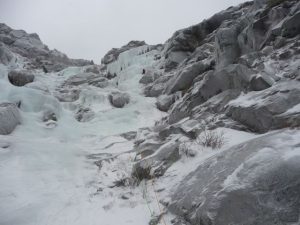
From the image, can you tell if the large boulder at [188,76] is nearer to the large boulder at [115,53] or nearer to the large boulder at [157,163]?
the large boulder at [157,163]

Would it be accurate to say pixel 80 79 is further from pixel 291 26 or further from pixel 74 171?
pixel 291 26

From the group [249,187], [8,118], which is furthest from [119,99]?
[249,187]

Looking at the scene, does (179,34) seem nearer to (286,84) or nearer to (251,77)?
(251,77)

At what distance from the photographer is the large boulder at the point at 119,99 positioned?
13672mm

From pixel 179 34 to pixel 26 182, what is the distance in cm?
1631

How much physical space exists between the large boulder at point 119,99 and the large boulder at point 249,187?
9.67 meters

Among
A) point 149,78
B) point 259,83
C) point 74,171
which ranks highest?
point 149,78

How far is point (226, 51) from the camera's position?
35.7 feet

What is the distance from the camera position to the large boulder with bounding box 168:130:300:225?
9.64ft

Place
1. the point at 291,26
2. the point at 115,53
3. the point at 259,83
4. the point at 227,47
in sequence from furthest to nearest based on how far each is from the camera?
the point at 115,53, the point at 227,47, the point at 291,26, the point at 259,83

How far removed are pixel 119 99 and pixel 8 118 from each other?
19.5ft

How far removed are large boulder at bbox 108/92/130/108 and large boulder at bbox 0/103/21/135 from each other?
5.07m

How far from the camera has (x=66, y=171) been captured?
6.37 meters

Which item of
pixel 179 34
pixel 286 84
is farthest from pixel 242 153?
pixel 179 34
